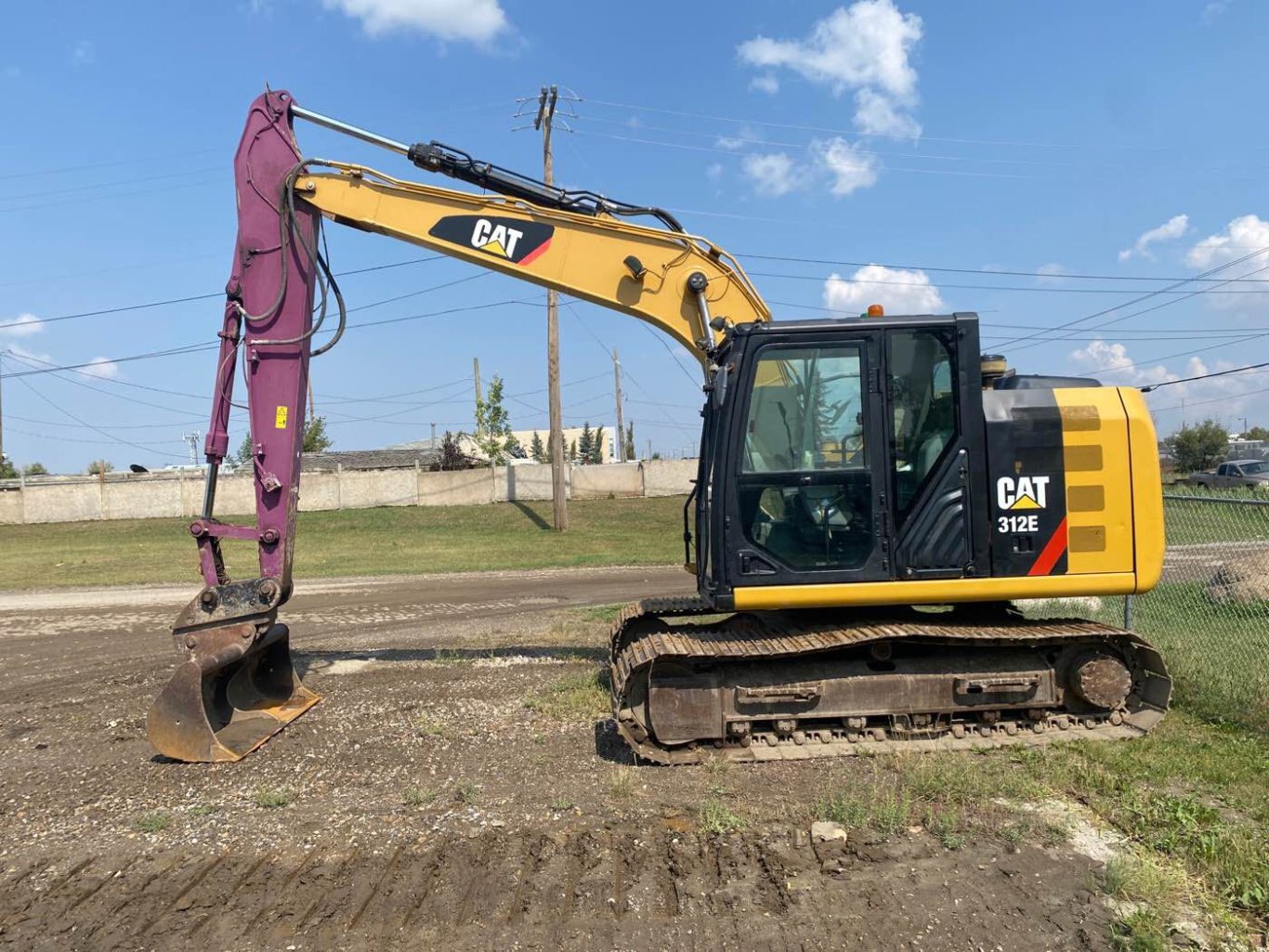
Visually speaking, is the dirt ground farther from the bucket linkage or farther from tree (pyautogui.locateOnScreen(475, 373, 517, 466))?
tree (pyautogui.locateOnScreen(475, 373, 517, 466))

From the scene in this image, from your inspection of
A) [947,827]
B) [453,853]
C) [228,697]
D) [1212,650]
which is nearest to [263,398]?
[228,697]

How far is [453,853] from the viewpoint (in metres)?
4.21

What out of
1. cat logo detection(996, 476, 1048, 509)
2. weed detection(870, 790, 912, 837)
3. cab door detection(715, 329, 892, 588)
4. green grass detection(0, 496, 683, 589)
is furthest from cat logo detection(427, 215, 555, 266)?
green grass detection(0, 496, 683, 589)

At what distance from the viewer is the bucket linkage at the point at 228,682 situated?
5625 mm

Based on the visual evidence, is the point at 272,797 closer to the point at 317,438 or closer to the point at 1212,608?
the point at 1212,608

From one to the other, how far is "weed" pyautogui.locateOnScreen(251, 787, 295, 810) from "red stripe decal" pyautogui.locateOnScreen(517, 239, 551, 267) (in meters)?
4.05

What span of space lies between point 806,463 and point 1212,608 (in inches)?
226

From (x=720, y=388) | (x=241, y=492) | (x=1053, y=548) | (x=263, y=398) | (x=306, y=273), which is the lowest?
(x=1053, y=548)

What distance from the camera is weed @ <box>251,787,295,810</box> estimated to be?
4875 mm

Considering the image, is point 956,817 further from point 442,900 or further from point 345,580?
point 345,580

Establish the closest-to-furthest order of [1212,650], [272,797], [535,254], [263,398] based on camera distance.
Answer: [272,797] < [263,398] < [535,254] < [1212,650]

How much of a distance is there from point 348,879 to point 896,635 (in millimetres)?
3326

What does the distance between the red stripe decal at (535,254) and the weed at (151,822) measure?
4.40 m

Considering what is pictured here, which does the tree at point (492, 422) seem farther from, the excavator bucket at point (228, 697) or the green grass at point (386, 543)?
the excavator bucket at point (228, 697)
